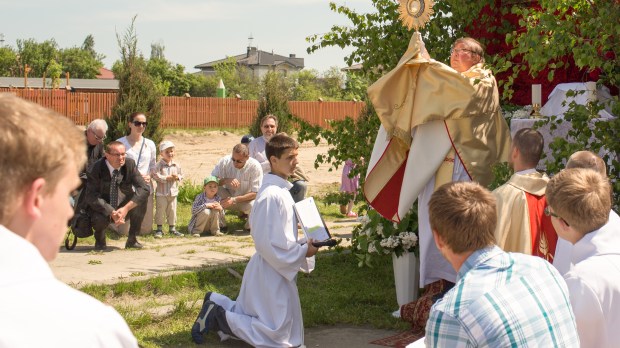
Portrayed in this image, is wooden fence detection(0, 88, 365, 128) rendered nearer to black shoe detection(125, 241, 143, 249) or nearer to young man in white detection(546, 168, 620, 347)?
black shoe detection(125, 241, 143, 249)

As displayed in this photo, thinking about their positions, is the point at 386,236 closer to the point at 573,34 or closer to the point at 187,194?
the point at 573,34

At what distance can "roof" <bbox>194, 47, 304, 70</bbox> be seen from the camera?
111 meters

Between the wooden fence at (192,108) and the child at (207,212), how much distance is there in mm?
24180

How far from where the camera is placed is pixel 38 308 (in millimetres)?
1468

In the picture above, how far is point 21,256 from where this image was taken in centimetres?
147

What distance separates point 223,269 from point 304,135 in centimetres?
165

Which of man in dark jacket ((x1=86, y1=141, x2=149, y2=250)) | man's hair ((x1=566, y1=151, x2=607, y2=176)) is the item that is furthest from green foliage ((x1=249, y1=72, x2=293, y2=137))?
man's hair ((x1=566, y1=151, x2=607, y2=176))

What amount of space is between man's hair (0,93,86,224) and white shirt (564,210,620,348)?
7.24 feet

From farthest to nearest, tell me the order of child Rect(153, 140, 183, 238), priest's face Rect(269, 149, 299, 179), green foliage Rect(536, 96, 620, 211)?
child Rect(153, 140, 183, 238)
priest's face Rect(269, 149, 299, 179)
green foliage Rect(536, 96, 620, 211)

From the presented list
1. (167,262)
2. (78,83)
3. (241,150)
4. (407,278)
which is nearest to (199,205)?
(241,150)

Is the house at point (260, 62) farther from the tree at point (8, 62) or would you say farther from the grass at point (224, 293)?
the grass at point (224, 293)

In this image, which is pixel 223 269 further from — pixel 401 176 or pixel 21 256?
pixel 21 256

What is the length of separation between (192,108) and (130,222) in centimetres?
3032

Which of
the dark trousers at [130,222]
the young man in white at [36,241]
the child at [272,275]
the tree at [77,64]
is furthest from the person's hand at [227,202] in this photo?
the tree at [77,64]
